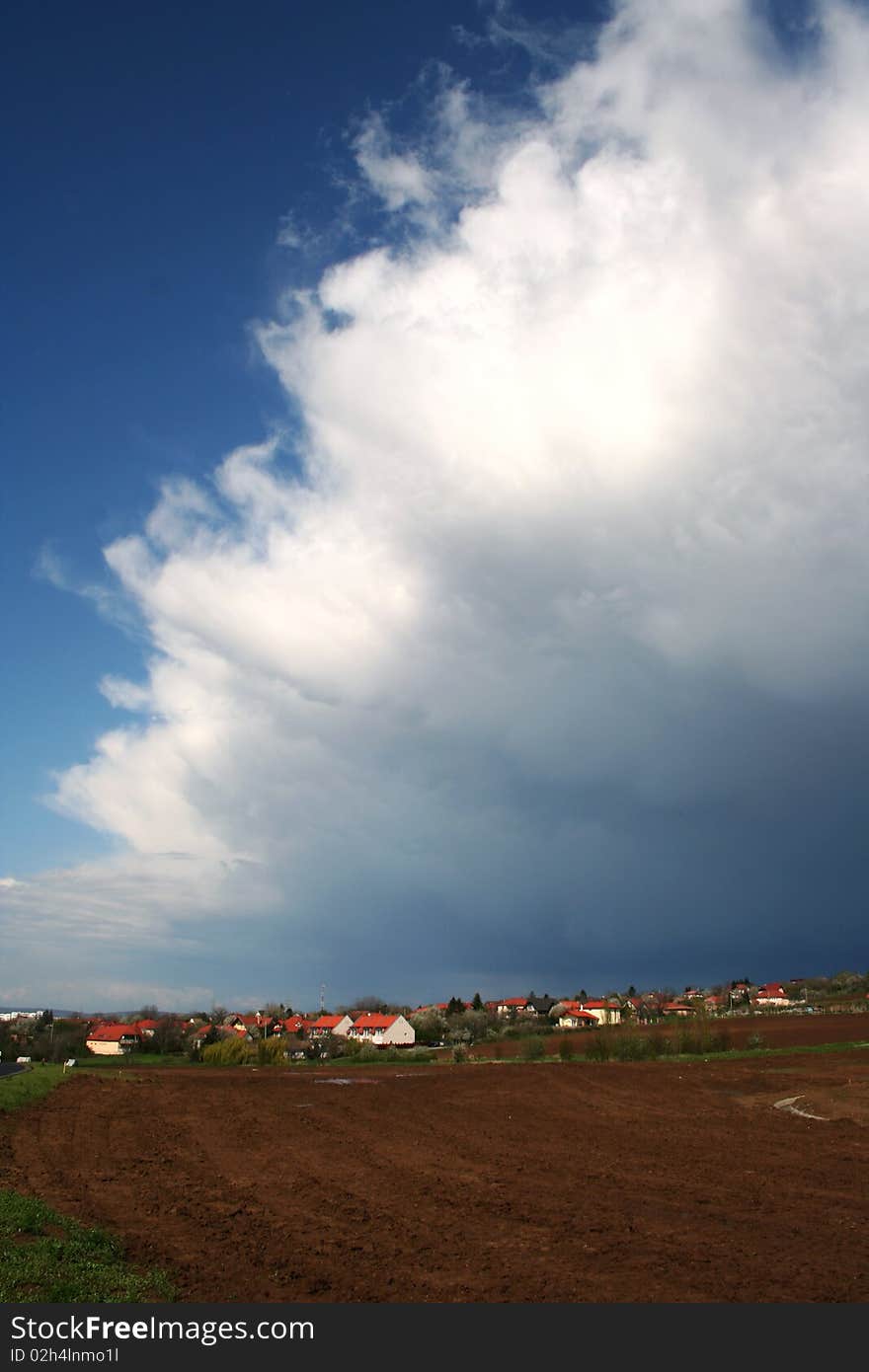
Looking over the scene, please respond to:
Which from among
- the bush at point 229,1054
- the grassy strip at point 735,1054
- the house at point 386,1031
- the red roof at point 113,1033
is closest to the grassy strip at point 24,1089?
the grassy strip at point 735,1054

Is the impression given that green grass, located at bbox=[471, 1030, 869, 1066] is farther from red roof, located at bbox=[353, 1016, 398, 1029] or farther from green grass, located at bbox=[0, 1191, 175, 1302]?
red roof, located at bbox=[353, 1016, 398, 1029]

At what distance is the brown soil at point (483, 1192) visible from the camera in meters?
9.16

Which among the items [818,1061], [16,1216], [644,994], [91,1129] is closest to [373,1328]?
[16,1216]

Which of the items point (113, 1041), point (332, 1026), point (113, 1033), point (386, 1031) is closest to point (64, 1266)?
point (386, 1031)

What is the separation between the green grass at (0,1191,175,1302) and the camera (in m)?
8.24

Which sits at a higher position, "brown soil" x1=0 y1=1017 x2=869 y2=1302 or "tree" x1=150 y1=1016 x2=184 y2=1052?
"brown soil" x1=0 y1=1017 x2=869 y2=1302

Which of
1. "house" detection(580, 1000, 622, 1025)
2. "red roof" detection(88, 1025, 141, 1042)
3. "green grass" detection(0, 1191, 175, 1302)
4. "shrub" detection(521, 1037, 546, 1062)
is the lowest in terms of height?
"red roof" detection(88, 1025, 141, 1042)

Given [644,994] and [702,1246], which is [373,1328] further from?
[644,994]

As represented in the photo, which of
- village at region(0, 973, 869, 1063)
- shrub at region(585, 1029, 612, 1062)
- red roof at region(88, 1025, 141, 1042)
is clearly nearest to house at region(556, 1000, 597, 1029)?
village at region(0, 973, 869, 1063)

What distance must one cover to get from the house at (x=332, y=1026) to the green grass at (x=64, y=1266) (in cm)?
11320

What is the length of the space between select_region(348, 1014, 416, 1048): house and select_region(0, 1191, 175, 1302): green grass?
83624mm

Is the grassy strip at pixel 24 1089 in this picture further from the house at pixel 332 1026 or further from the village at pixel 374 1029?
the house at pixel 332 1026

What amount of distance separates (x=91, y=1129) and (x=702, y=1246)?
1860cm

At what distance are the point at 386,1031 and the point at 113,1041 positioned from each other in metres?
30.2
